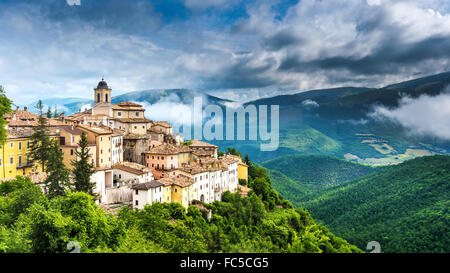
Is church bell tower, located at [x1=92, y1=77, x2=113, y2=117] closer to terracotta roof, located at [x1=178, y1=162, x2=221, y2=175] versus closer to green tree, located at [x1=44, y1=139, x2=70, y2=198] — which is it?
terracotta roof, located at [x1=178, y1=162, x2=221, y2=175]

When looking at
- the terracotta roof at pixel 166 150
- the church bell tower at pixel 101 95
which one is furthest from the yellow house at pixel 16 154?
the church bell tower at pixel 101 95

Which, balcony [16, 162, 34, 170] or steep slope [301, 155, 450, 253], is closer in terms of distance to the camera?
balcony [16, 162, 34, 170]

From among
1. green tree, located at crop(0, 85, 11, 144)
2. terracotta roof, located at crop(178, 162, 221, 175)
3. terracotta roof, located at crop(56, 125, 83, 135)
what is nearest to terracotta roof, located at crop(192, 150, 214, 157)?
terracotta roof, located at crop(178, 162, 221, 175)

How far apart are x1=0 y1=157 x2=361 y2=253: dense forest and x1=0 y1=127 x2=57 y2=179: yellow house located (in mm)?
9214

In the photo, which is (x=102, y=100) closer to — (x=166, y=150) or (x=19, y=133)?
(x=166, y=150)

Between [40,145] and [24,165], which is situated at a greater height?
[40,145]

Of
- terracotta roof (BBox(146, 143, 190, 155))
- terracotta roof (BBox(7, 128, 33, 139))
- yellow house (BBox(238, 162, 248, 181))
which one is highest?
terracotta roof (BBox(7, 128, 33, 139))

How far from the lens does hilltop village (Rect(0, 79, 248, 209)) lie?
42625 millimetres

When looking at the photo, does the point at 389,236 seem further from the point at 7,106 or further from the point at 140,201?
the point at 7,106

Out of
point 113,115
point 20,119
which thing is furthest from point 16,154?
point 113,115

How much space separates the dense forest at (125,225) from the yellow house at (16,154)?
9.21m

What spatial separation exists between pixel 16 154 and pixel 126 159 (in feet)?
62.3

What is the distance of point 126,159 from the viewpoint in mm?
58656

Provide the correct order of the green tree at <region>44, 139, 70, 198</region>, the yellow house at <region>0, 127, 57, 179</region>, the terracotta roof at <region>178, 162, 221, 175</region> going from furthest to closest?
1. the terracotta roof at <region>178, 162, 221, 175</region>
2. the yellow house at <region>0, 127, 57, 179</region>
3. the green tree at <region>44, 139, 70, 198</region>
